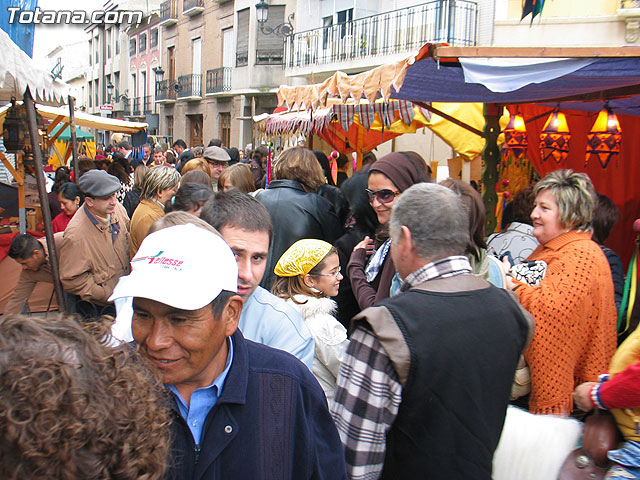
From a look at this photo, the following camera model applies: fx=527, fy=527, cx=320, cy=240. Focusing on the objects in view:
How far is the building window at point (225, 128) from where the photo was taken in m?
27.9

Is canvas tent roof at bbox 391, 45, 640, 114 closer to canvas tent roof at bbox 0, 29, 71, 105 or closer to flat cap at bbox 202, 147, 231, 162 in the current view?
flat cap at bbox 202, 147, 231, 162

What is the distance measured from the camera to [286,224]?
380cm

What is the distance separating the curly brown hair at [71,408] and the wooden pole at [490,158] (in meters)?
5.94

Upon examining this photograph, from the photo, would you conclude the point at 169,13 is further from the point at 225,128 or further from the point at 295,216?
the point at 295,216

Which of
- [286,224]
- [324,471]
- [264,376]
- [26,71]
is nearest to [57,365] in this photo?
[264,376]

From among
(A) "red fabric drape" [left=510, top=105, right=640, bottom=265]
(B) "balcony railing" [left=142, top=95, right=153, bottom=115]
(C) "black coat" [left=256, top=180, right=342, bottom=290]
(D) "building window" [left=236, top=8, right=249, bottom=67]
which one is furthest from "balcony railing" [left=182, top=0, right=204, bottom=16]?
(C) "black coat" [left=256, top=180, right=342, bottom=290]

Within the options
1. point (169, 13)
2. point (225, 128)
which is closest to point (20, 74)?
point (225, 128)

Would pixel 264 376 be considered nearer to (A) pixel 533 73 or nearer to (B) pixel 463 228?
(B) pixel 463 228

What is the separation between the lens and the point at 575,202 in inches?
115

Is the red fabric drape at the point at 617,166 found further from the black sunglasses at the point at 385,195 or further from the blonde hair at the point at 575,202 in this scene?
the black sunglasses at the point at 385,195

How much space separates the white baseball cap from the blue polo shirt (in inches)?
8.9

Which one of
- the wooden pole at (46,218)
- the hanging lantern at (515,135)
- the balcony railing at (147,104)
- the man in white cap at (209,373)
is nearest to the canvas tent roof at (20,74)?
the wooden pole at (46,218)

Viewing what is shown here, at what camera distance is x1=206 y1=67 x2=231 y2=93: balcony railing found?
27141mm

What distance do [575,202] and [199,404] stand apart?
2461mm
